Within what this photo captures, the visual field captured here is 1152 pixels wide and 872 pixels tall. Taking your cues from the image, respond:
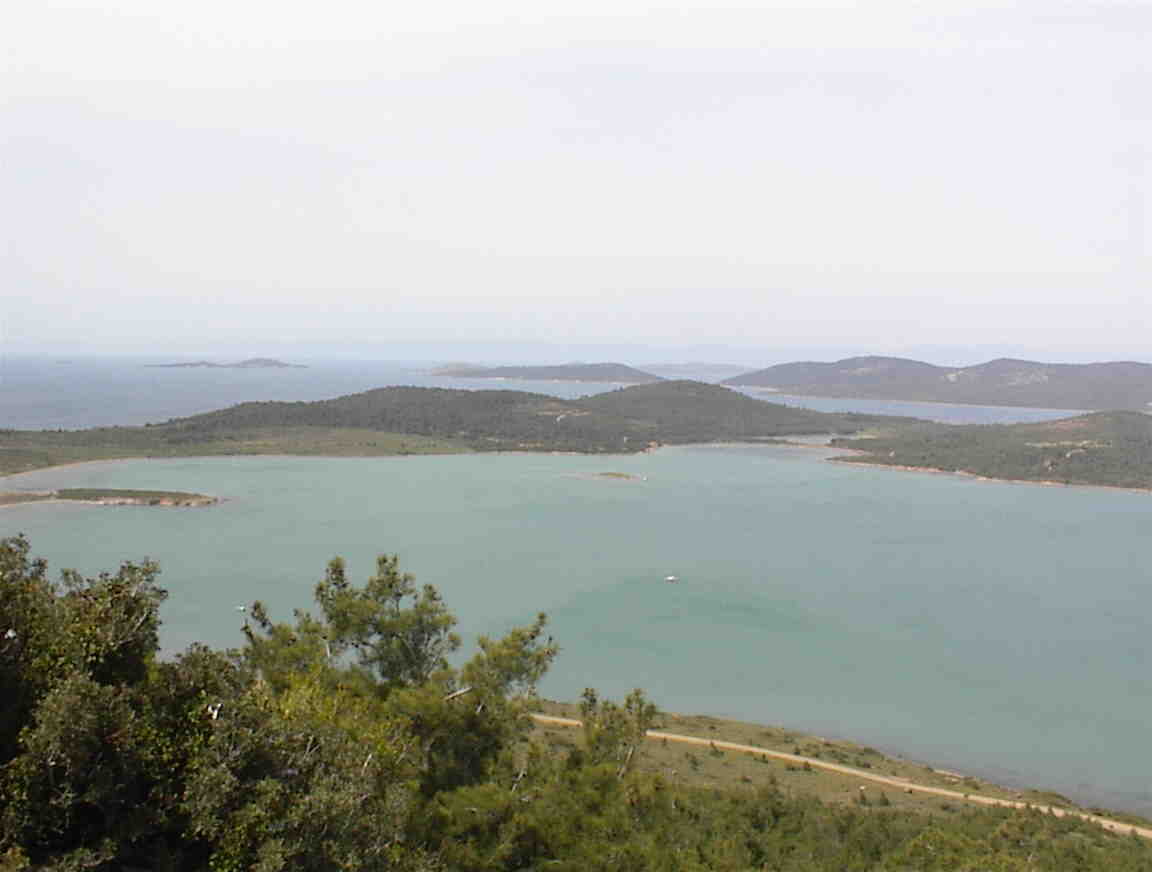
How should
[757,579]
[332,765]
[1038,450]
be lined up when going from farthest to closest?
[1038,450]
[757,579]
[332,765]

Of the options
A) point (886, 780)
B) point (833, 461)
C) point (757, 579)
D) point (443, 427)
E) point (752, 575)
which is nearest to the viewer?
point (886, 780)

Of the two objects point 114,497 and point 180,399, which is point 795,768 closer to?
point 114,497

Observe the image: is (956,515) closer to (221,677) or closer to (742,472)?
(742,472)

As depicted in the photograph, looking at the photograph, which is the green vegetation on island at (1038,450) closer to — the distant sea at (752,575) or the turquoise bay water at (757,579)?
the distant sea at (752,575)

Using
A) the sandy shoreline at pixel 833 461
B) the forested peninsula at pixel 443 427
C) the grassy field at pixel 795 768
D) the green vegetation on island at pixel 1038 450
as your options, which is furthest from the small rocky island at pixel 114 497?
the green vegetation on island at pixel 1038 450

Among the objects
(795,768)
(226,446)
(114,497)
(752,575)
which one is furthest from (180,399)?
(795,768)

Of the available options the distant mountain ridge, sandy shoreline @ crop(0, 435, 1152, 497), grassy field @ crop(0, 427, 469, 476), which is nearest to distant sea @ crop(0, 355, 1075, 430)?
the distant mountain ridge

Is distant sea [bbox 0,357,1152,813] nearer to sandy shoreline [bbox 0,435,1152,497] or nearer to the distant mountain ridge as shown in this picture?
sandy shoreline [bbox 0,435,1152,497]
